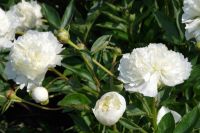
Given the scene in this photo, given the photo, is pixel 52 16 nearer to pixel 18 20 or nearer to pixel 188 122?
pixel 18 20

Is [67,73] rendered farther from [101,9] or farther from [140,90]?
[140,90]

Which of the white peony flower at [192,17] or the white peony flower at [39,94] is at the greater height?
the white peony flower at [192,17]

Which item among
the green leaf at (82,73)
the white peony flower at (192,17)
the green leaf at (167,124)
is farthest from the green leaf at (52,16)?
the green leaf at (167,124)

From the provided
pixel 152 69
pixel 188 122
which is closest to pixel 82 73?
pixel 152 69

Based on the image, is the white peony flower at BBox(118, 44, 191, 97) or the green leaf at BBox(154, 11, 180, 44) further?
the green leaf at BBox(154, 11, 180, 44)

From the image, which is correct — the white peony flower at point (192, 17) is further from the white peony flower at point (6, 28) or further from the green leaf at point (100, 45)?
the white peony flower at point (6, 28)

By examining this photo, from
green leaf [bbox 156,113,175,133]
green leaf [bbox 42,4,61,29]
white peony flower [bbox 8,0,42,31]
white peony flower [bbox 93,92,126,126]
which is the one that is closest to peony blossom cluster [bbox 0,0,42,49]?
white peony flower [bbox 8,0,42,31]

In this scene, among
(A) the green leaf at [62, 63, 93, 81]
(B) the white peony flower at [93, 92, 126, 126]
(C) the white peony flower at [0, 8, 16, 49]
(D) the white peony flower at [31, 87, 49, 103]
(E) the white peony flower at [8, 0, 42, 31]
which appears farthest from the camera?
(E) the white peony flower at [8, 0, 42, 31]

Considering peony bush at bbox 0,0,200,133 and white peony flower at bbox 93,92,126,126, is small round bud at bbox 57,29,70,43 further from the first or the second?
white peony flower at bbox 93,92,126,126
